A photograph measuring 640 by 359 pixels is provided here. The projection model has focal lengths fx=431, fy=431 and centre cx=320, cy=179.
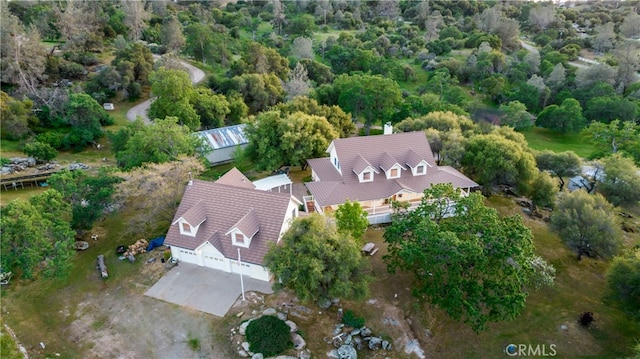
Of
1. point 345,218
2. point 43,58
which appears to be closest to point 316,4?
point 43,58

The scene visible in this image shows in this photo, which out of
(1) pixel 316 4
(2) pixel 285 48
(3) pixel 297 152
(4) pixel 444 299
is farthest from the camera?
(1) pixel 316 4

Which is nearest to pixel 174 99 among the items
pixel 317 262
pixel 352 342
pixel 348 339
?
pixel 317 262

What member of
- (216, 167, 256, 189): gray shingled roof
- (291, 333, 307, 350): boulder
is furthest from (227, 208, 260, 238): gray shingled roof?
(291, 333, 307, 350): boulder

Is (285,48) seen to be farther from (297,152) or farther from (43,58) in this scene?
(297,152)

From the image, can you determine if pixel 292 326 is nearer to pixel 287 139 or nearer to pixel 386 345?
pixel 386 345

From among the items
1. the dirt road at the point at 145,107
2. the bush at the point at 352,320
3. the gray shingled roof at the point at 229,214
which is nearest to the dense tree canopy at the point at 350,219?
the gray shingled roof at the point at 229,214

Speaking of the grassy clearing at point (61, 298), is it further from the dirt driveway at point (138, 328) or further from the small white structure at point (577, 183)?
the small white structure at point (577, 183)
